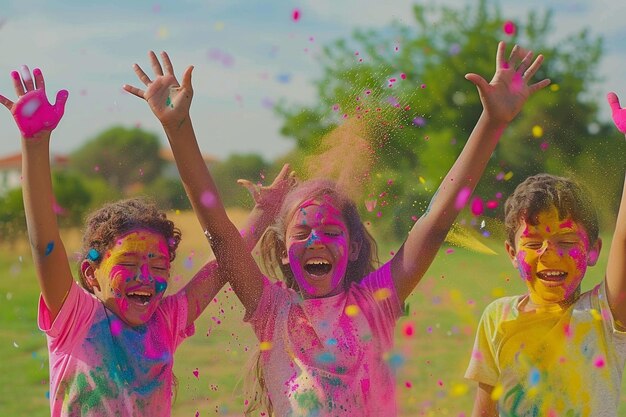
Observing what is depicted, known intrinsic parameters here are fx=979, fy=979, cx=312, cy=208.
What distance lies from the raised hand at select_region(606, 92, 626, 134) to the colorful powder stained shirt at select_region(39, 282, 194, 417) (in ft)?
4.83

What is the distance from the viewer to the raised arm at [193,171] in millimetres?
2744

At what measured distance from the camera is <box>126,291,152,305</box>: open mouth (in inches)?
113

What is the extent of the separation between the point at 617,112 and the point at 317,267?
971mm

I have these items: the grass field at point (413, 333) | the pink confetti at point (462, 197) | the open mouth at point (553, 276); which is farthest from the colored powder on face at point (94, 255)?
the open mouth at point (553, 276)

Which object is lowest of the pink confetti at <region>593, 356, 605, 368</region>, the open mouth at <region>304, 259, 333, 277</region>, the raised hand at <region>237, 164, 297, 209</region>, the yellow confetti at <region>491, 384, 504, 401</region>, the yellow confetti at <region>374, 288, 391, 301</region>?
the yellow confetti at <region>491, 384, 504, 401</region>

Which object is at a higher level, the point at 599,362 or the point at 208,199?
the point at 208,199

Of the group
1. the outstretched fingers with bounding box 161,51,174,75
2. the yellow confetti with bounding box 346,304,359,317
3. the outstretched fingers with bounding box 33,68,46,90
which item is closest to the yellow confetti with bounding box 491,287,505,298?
the yellow confetti with bounding box 346,304,359,317

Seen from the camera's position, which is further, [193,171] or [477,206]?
[477,206]

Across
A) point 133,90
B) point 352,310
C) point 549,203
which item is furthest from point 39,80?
point 549,203

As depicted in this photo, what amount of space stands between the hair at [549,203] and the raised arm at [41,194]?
4.41 feet

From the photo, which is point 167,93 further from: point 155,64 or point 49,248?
point 49,248

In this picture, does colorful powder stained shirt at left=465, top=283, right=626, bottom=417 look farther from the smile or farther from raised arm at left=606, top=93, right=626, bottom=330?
the smile

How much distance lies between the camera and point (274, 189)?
304 centimetres

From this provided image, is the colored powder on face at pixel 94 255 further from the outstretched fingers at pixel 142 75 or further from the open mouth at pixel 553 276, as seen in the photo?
the open mouth at pixel 553 276
